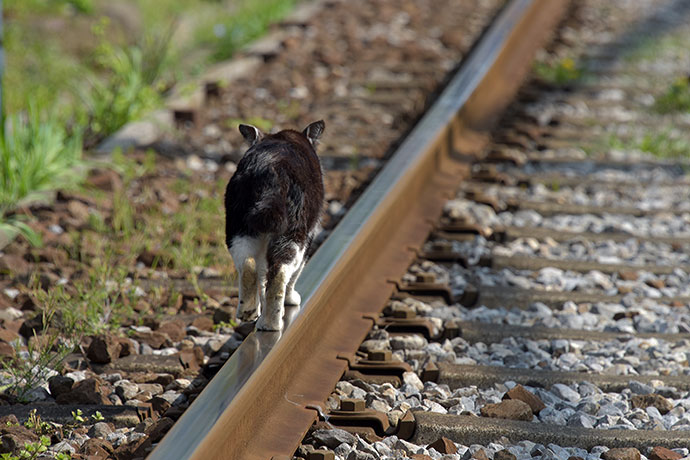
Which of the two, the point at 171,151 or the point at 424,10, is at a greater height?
the point at 424,10

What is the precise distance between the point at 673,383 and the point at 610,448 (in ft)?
1.84

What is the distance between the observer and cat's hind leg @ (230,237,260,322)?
121 inches

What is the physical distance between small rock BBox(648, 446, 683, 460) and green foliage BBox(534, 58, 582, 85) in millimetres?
5106

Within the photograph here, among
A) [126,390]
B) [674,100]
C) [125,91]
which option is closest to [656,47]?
[674,100]

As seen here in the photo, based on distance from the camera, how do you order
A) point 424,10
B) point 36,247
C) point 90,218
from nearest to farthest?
point 36,247 → point 90,218 → point 424,10

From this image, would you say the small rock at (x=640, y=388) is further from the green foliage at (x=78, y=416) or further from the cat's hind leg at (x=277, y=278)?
the green foliage at (x=78, y=416)

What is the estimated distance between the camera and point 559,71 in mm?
7801

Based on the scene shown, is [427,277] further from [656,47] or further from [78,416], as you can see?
[656,47]

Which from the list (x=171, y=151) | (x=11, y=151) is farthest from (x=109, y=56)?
(x=11, y=151)

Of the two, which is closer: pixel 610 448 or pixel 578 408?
pixel 610 448

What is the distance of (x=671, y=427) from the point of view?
3250 millimetres

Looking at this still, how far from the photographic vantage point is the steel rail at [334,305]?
283 cm

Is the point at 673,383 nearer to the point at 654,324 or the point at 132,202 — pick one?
the point at 654,324

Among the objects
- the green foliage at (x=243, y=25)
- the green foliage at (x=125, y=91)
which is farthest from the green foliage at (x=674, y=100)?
the green foliage at (x=243, y=25)
